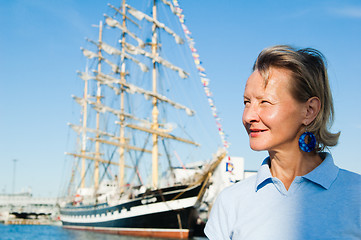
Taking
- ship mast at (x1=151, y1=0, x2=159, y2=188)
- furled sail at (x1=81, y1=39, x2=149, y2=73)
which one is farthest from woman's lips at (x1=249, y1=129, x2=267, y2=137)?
furled sail at (x1=81, y1=39, x2=149, y2=73)

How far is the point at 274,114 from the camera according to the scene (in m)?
1.49

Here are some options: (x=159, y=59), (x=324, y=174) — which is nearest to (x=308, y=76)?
(x=324, y=174)

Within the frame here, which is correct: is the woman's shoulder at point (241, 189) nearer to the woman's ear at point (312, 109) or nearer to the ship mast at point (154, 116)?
the woman's ear at point (312, 109)

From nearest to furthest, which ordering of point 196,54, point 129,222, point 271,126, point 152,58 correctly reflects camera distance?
point 271,126 < point 196,54 < point 129,222 < point 152,58

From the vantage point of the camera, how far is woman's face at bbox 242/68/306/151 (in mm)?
1499

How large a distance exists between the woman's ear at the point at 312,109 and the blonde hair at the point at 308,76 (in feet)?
0.06

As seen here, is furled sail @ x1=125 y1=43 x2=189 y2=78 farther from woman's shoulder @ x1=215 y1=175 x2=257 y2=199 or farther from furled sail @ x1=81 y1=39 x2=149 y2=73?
woman's shoulder @ x1=215 y1=175 x2=257 y2=199

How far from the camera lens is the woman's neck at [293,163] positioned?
1.54 m

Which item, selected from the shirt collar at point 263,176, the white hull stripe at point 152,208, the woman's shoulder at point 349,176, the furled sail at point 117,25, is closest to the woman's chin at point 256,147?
the shirt collar at point 263,176

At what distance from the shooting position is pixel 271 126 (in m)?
1.50

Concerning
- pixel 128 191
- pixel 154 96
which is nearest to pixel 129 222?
pixel 128 191

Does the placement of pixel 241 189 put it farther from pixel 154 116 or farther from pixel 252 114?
pixel 154 116

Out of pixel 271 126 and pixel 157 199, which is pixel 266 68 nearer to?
pixel 271 126

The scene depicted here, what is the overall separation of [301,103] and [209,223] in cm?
62
